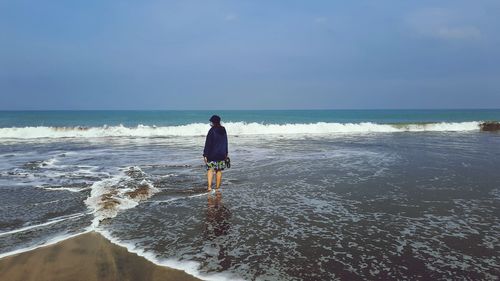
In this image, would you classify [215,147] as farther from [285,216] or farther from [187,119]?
[187,119]

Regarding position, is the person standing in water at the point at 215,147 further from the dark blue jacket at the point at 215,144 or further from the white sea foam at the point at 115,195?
the white sea foam at the point at 115,195

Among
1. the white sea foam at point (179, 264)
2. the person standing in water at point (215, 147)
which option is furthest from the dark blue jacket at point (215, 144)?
the white sea foam at point (179, 264)

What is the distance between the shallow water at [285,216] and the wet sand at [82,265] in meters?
0.32

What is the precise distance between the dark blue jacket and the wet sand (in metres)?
4.20

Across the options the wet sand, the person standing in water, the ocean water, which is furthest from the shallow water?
the person standing in water

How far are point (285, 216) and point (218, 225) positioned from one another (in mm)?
1300

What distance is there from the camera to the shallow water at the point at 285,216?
4798 millimetres

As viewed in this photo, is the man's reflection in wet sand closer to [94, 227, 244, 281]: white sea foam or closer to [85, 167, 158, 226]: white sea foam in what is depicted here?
[94, 227, 244, 281]: white sea foam

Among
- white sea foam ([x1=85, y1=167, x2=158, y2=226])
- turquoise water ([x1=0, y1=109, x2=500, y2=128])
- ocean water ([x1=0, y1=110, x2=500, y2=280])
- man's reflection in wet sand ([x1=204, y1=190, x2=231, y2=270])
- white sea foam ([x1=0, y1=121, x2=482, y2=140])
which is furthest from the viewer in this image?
turquoise water ([x1=0, y1=109, x2=500, y2=128])

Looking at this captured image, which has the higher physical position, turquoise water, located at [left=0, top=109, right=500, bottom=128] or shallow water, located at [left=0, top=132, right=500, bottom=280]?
turquoise water, located at [left=0, top=109, right=500, bottom=128]

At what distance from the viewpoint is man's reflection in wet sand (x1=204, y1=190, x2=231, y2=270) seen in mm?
5003

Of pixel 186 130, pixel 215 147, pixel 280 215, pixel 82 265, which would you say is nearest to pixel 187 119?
pixel 186 130

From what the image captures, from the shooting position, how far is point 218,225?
638 centimetres

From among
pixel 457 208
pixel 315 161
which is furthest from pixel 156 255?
pixel 315 161
